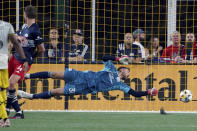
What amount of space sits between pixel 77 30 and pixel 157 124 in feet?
14.9

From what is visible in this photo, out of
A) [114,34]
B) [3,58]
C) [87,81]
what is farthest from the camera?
[114,34]

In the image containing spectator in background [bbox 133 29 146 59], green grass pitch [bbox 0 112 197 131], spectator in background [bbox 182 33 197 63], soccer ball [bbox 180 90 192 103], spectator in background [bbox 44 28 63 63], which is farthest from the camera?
spectator in background [bbox 133 29 146 59]

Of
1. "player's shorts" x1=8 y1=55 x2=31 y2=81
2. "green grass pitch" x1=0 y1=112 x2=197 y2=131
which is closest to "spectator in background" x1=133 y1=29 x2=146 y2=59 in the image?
"green grass pitch" x1=0 y1=112 x2=197 y2=131

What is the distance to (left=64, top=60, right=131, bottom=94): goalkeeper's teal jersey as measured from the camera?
39.6ft

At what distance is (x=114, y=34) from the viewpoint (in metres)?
15.1

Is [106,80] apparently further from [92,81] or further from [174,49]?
[174,49]

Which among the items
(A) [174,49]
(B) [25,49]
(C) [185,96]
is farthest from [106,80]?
(A) [174,49]

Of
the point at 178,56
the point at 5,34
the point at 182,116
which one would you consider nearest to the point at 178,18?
the point at 178,56

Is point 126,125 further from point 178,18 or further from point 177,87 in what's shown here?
point 178,18

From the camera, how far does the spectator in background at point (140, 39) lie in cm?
1432

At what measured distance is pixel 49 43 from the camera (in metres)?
14.3

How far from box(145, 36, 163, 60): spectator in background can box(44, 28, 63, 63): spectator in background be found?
1.98 m

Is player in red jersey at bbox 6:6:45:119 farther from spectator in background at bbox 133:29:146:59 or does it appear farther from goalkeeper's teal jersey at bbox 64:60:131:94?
spectator in background at bbox 133:29:146:59

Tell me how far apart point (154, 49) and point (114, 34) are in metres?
1.06
